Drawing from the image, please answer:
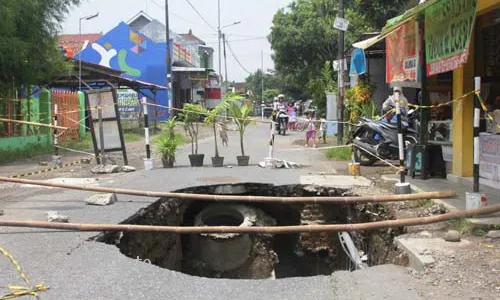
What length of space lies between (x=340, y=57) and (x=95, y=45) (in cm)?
2627

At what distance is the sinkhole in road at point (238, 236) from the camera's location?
765 centimetres

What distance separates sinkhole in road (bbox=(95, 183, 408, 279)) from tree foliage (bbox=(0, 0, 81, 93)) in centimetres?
806

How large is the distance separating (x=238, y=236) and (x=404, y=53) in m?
4.81

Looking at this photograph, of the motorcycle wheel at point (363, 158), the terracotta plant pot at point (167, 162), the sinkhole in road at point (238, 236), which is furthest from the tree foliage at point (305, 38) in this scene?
the sinkhole in road at point (238, 236)

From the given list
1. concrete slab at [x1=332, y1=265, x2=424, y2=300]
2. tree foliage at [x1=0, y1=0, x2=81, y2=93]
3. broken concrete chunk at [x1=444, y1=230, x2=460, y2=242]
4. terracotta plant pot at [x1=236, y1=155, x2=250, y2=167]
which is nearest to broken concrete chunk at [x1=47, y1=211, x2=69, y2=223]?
concrete slab at [x1=332, y1=265, x2=424, y2=300]

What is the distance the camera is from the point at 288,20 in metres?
40.6

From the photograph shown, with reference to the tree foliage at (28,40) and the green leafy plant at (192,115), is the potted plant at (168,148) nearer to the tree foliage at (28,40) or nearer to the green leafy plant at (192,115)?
the green leafy plant at (192,115)

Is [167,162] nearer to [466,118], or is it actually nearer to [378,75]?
[466,118]

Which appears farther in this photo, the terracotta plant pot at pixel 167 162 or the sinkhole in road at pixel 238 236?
the terracotta plant pot at pixel 167 162

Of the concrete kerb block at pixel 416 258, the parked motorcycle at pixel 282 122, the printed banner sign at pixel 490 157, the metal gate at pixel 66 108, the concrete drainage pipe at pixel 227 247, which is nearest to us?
the concrete kerb block at pixel 416 258

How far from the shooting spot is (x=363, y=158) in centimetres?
1305

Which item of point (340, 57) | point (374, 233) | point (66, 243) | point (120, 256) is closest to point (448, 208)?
point (374, 233)

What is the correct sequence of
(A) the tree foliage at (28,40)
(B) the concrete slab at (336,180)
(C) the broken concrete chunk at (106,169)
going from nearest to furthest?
1. (B) the concrete slab at (336,180)
2. (C) the broken concrete chunk at (106,169)
3. (A) the tree foliage at (28,40)

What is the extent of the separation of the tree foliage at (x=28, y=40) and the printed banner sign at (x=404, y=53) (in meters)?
9.65
